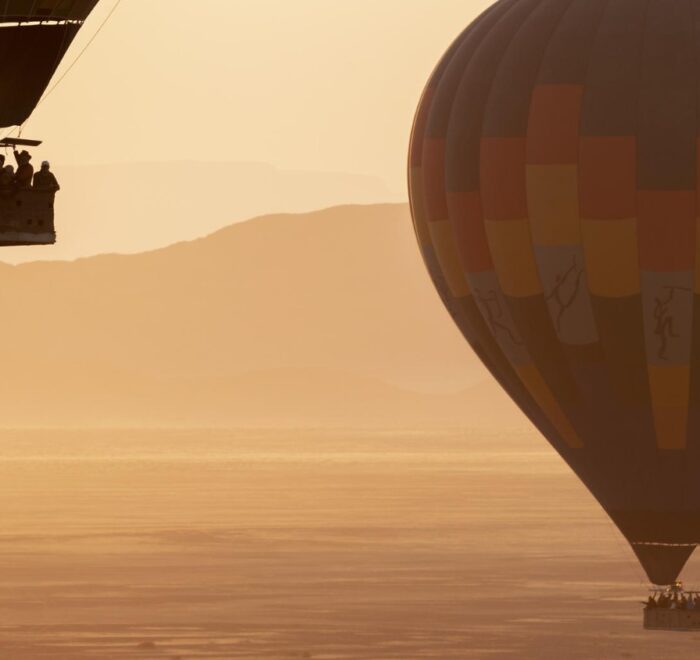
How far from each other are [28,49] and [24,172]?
387 centimetres

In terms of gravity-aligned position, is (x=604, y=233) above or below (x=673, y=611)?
above

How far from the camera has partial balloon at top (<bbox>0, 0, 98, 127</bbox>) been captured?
5194cm

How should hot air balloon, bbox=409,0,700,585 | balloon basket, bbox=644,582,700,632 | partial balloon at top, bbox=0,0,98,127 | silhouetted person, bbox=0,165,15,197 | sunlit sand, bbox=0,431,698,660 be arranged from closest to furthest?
silhouetted person, bbox=0,165,15,197 < partial balloon at top, bbox=0,0,98,127 < hot air balloon, bbox=409,0,700,585 < balloon basket, bbox=644,582,700,632 < sunlit sand, bbox=0,431,698,660

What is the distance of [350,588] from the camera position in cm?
9075

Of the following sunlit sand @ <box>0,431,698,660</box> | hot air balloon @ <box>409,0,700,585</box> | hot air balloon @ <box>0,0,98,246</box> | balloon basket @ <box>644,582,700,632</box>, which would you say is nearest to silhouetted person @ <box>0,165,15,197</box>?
hot air balloon @ <box>0,0,98,246</box>

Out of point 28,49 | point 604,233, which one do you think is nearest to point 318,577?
point 604,233

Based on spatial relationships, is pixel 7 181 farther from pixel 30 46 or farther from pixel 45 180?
pixel 30 46

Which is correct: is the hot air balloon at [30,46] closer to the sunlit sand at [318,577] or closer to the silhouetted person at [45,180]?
the silhouetted person at [45,180]

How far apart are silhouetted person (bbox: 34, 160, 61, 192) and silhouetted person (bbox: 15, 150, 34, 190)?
0.11 metres

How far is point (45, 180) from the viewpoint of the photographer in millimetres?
49094

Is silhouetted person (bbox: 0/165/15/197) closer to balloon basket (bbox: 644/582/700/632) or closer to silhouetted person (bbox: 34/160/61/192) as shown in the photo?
silhouetted person (bbox: 34/160/61/192)

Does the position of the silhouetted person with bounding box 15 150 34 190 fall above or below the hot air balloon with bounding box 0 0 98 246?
below

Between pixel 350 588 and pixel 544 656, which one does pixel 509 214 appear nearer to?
pixel 544 656

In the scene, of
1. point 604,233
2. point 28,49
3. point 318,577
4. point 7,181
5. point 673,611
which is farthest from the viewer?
point 318,577
